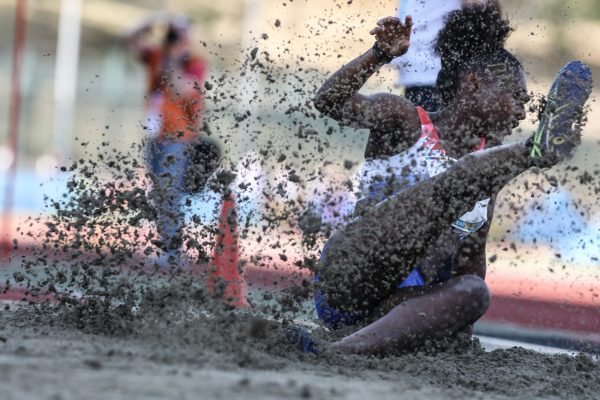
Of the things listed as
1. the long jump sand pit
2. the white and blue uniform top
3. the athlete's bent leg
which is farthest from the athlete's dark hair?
the long jump sand pit

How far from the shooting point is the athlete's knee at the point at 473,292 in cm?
322

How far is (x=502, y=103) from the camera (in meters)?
3.46

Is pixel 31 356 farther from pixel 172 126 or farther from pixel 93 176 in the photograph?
pixel 172 126

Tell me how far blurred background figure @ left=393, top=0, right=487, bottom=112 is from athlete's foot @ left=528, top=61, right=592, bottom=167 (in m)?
0.70

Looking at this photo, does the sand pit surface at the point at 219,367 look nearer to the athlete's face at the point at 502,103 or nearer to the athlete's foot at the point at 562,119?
the athlete's foot at the point at 562,119

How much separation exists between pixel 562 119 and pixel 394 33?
673mm

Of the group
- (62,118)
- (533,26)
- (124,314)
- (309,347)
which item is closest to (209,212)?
(124,314)

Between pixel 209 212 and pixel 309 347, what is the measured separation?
1082 mm

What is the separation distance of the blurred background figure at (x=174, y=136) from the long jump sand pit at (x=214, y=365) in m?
0.43

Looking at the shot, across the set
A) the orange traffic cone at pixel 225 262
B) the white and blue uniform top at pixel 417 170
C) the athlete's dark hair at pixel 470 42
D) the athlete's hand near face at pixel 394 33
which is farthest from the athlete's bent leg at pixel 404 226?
the athlete's dark hair at pixel 470 42

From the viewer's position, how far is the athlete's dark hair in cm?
359

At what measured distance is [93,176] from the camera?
12.6 ft

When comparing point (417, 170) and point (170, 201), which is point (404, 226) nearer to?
point (417, 170)

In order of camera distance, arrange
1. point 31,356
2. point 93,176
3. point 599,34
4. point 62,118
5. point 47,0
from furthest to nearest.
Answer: point 47,0, point 62,118, point 599,34, point 93,176, point 31,356
